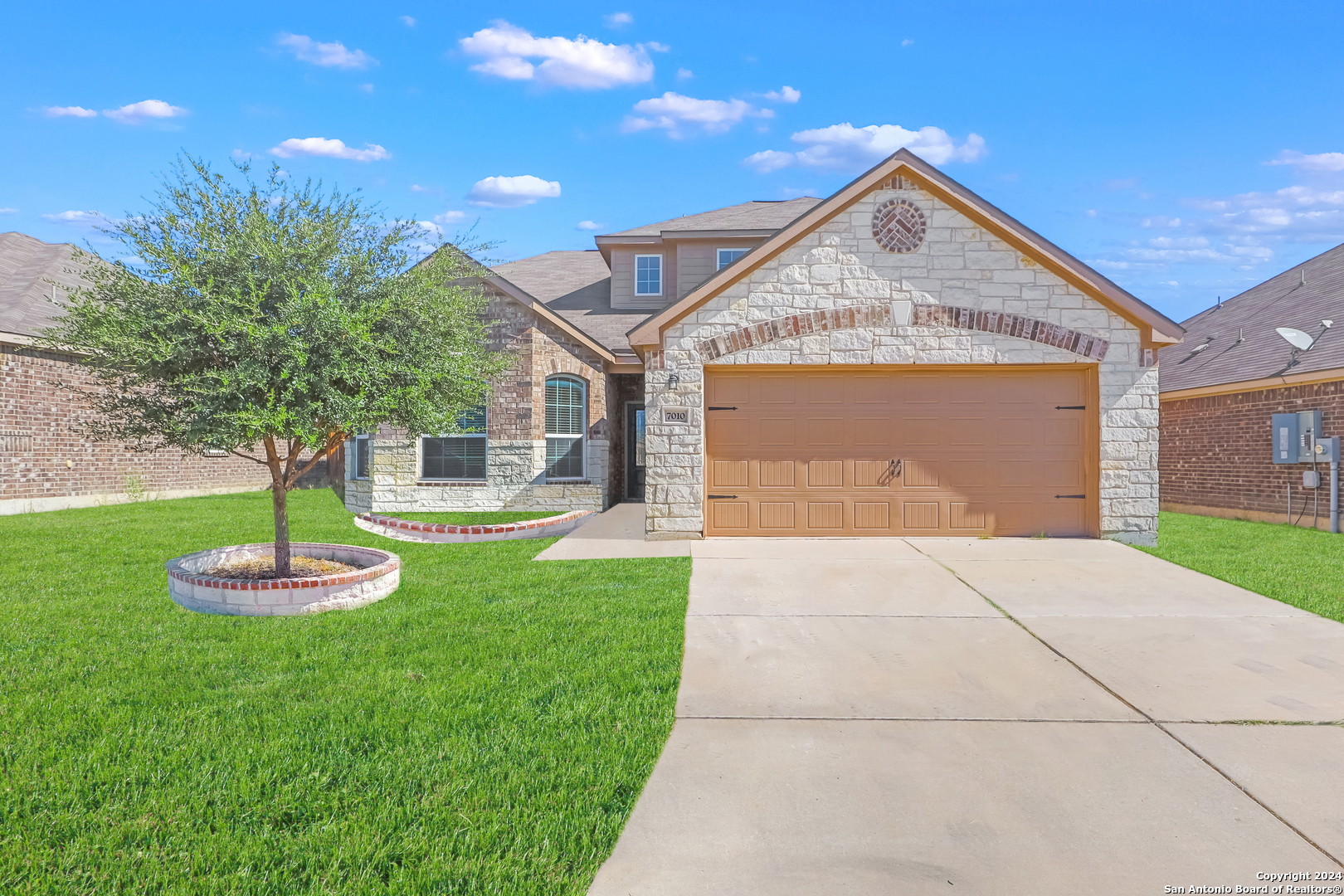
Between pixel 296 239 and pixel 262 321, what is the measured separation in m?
0.81

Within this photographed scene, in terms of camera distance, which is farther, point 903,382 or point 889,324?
point 903,382

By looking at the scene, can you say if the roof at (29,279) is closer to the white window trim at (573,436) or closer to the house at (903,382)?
the white window trim at (573,436)

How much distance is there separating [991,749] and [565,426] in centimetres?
1219

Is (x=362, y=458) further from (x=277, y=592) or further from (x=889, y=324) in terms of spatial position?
(x=889, y=324)

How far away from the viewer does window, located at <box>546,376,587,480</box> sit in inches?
610

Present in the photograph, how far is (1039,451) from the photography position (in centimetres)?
1123

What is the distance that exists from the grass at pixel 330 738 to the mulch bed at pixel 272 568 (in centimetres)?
65

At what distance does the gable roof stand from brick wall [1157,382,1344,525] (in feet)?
17.6

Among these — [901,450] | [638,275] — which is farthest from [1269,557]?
[638,275]

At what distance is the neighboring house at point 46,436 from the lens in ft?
48.1

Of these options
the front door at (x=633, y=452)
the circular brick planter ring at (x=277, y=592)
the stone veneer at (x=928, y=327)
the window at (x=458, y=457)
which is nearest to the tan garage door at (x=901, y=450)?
the stone veneer at (x=928, y=327)

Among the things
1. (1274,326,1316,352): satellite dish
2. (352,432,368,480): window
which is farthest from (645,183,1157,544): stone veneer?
(352,432,368,480): window

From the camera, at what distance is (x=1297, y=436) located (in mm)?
13891

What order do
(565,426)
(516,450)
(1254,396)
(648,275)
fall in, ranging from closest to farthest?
(1254,396) → (516,450) → (565,426) → (648,275)
